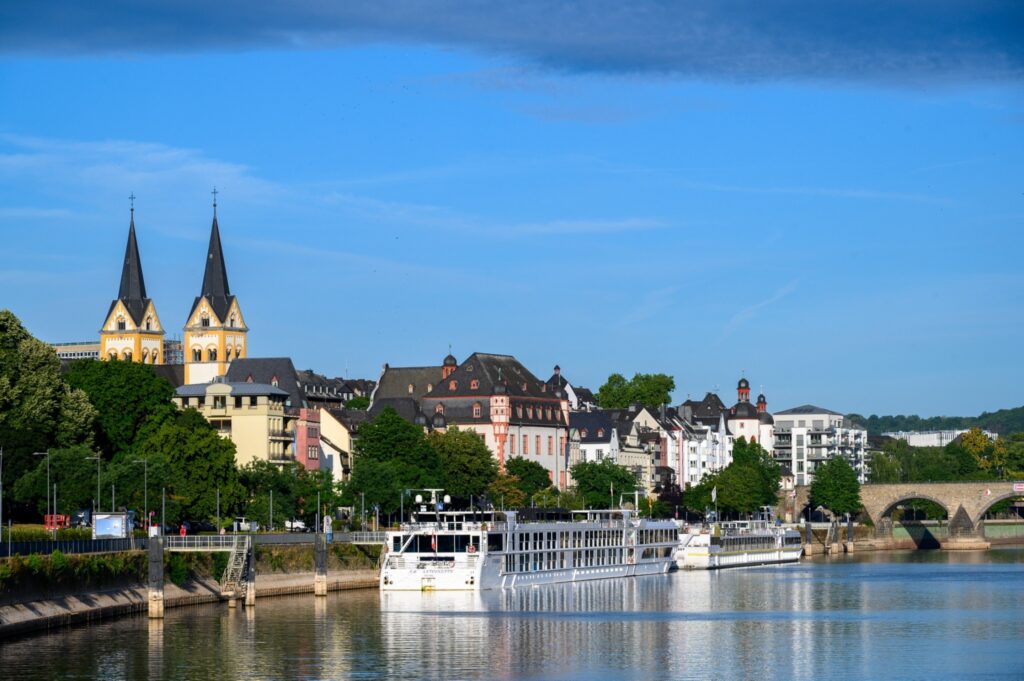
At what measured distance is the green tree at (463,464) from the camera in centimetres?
17338

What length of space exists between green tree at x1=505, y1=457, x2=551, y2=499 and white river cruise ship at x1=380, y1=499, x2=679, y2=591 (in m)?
49.8

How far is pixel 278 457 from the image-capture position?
155625 mm

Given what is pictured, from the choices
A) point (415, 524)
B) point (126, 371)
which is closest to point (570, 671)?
point (415, 524)

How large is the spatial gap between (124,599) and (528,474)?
103m

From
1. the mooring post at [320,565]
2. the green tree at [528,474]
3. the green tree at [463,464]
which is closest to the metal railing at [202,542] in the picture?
the mooring post at [320,565]

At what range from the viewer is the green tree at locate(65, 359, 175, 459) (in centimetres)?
13500

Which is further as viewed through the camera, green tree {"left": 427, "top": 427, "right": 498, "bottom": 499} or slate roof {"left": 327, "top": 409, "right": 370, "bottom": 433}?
slate roof {"left": 327, "top": 409, "right": 370, "bottom": 433}

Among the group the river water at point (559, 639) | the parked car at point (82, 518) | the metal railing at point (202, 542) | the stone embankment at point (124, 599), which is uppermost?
the parked car at point (82, 518)

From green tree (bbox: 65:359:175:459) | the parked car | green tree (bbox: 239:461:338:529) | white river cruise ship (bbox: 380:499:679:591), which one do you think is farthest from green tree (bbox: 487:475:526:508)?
the parked car

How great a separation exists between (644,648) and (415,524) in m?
33.1

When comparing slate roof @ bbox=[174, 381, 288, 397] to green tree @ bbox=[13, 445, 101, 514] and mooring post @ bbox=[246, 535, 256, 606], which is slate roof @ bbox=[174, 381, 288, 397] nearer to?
green tree @ bbox=[13, 445, 101, 514]

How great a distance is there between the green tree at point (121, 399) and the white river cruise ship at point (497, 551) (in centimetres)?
2659

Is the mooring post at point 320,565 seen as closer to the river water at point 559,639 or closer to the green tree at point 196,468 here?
the river water at point 559,639

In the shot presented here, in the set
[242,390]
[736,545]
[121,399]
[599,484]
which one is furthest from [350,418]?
[121,399]
